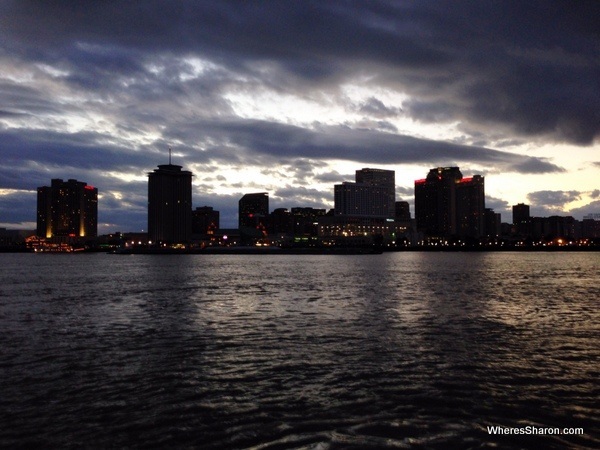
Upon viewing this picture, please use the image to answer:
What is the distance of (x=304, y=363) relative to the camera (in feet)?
71.7

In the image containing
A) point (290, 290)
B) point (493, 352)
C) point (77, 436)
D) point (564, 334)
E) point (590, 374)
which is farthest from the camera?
point (290, 290)

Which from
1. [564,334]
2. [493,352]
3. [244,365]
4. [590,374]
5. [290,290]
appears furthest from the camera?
[290,290]

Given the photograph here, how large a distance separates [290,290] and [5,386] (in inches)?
1744

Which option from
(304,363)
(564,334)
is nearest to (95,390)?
(304,363)

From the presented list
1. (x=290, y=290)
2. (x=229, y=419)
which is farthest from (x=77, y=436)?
(x=290, y=290)

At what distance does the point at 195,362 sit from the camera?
22516mm

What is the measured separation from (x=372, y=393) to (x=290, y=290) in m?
44.4

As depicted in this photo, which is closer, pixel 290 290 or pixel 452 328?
pixel 452 328

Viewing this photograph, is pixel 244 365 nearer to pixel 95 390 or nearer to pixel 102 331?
pixel 95 390

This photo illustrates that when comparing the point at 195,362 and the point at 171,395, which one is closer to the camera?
the point at 171,395

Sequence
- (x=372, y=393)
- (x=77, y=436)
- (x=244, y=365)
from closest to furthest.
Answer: (x=77, y=436) → (x=372, y=393) → (x=244, y=365)

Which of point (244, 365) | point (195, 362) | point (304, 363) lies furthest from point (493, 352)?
point (195, 362)

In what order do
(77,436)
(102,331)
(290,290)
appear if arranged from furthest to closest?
1. (290,290)
2. (102,331)
3. (77,436)

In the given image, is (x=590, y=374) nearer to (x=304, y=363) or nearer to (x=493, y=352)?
(x=493, y=352)
